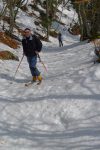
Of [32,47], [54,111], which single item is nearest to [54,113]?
[54,111]

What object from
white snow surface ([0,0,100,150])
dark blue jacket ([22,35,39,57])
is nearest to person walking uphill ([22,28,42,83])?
dark blue jacket ([22,35,39,57])

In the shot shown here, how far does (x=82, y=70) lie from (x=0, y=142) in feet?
18.5

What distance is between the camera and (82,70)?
519 inches

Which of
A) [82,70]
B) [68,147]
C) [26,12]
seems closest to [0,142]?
[68,147]

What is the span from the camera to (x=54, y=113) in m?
9.78

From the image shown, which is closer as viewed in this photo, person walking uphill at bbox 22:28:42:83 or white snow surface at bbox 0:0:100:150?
white snow surface at bbox 0:0:100:150

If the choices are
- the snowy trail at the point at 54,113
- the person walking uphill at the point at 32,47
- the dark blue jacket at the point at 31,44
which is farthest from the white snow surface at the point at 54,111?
the dark blue jacket at the point at 31,44

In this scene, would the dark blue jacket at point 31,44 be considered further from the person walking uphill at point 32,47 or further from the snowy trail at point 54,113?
the snowy trail at point 54,113

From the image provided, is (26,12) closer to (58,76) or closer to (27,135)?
(58,76)

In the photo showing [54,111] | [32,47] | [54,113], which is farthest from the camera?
[32,47]

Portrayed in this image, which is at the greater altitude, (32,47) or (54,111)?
(32,47)

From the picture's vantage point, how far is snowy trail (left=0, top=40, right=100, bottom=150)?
8.12 m

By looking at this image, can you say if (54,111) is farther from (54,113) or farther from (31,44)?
(31,44)

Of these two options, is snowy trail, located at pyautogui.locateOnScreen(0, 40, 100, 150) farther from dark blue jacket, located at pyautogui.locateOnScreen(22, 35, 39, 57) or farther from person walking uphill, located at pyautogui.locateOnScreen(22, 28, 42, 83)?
dark blue jacket, located at pyautogui.locateOnScreen(22, 35, 39, 57)
